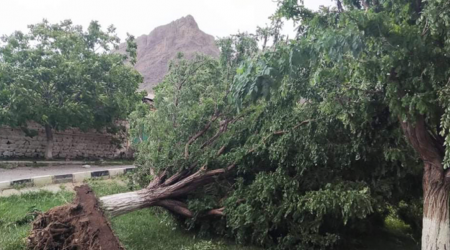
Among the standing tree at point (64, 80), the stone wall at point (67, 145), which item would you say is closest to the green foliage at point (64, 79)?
the standing tree at point (64, 80)

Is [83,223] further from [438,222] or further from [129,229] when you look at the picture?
[438,222]

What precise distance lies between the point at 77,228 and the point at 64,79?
8790mm

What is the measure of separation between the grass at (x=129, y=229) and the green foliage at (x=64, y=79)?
14.5 ft

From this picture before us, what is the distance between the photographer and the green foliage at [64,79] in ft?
33.2

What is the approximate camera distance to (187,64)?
21.0 ft

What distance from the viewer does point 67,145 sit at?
13.1m

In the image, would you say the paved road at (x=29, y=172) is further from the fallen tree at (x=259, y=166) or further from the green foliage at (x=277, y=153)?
the green foliage at (x=277, y=153)

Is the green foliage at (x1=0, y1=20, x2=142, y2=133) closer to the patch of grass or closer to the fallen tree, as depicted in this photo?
the patch of grass

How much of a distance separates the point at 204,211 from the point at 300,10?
341cm

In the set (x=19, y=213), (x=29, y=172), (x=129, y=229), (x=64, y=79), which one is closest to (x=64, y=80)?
(x=64, y=79)

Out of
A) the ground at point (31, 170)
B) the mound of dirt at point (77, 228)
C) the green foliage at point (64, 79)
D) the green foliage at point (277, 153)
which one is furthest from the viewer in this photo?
the green foliage at point (64, 79)

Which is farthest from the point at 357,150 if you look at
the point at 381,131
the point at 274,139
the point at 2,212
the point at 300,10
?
the point at 2,212

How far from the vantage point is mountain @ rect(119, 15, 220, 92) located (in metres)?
36.1

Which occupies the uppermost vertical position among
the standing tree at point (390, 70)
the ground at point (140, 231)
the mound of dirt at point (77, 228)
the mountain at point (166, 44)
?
the mountain at point (166, 44)
